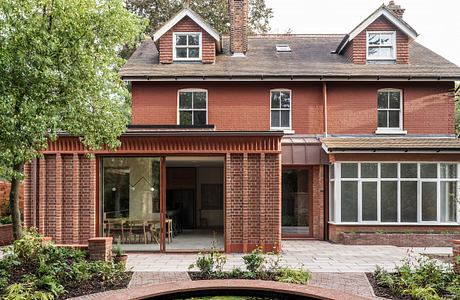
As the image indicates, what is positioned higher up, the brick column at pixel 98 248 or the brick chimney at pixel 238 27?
the brick chimney at pixel 238 27

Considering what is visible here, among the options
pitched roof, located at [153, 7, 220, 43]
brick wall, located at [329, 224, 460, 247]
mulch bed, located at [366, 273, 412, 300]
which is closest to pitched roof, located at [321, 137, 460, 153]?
brick wall, located at [329, 224, 460, 247]

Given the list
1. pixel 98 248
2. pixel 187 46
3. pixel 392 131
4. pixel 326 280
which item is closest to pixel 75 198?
pixel 98 248

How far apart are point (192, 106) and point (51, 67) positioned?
31.9 feet

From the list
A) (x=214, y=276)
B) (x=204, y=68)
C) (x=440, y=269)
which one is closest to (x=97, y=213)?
(x=214, y=276)

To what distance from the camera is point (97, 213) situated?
1370cm

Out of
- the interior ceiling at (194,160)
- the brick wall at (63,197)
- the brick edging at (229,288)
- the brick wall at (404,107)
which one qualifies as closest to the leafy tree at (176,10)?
the brick wall at (404,107)

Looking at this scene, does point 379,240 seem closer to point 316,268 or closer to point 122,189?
point 316,268

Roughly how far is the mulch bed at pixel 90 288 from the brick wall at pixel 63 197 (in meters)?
4.56

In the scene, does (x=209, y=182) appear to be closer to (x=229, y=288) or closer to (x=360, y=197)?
(x=360, y=197)

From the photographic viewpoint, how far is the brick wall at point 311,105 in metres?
18.5

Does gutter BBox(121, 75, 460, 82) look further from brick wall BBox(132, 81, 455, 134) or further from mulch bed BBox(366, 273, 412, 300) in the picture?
mulch bed BBox(366, 273, 412, 300)

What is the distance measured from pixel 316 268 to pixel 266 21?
2453 cm

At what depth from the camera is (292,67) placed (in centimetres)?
1902

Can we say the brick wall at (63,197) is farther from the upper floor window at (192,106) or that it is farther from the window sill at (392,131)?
the window sill at (392,131)
